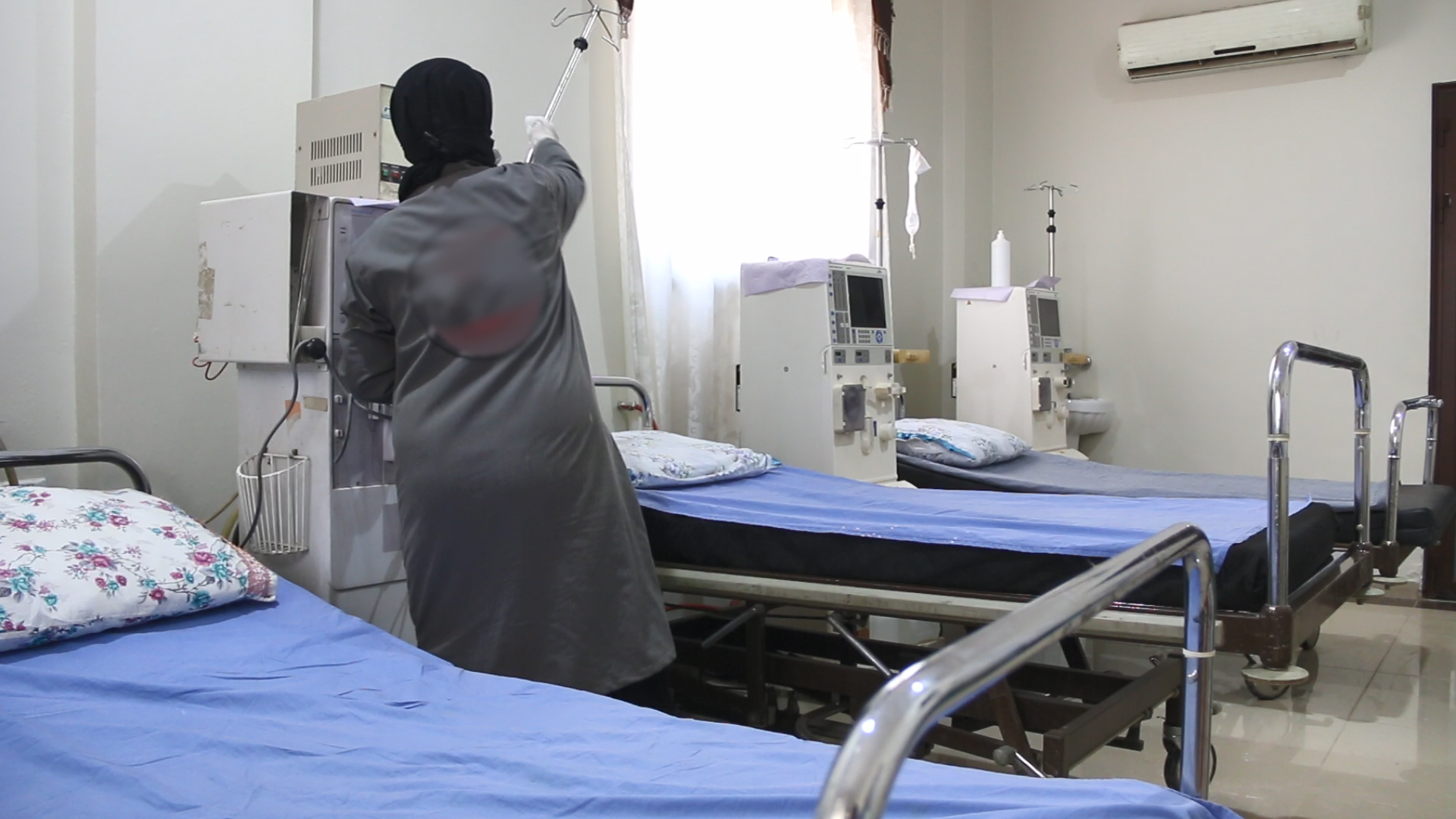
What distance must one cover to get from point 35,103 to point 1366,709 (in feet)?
13.3

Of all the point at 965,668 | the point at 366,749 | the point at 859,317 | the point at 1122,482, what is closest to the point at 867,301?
the point at 859,317

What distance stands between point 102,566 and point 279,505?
518 mm

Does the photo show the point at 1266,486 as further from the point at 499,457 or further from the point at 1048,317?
the point at 1048,317

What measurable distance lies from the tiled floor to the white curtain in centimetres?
191

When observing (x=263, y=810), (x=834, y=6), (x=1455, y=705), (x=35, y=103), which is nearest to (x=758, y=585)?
(x=263, y=810)

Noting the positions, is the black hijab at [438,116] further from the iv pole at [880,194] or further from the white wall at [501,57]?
the iv pole at [880,194]

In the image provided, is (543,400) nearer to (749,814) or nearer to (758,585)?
(758,585)

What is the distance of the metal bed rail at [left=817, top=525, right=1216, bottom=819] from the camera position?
63 centimetres

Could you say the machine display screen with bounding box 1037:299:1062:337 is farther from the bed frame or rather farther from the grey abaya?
the grey abaya

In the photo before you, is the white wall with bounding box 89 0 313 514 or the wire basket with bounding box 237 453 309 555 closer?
the wire basket with bounding box 237 453 309 555

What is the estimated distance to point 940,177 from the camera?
19.2 feet

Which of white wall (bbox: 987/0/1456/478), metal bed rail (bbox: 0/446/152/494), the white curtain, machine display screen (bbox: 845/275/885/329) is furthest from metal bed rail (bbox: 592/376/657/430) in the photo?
white wall (bbox: 987/0/1456/478)

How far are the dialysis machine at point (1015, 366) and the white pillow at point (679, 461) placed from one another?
1.95 m

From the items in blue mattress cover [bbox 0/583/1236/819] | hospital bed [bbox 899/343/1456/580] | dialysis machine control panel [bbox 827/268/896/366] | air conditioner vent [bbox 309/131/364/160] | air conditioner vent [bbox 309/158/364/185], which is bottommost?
blue mattress cover [bbox 0/583/1236/819]
